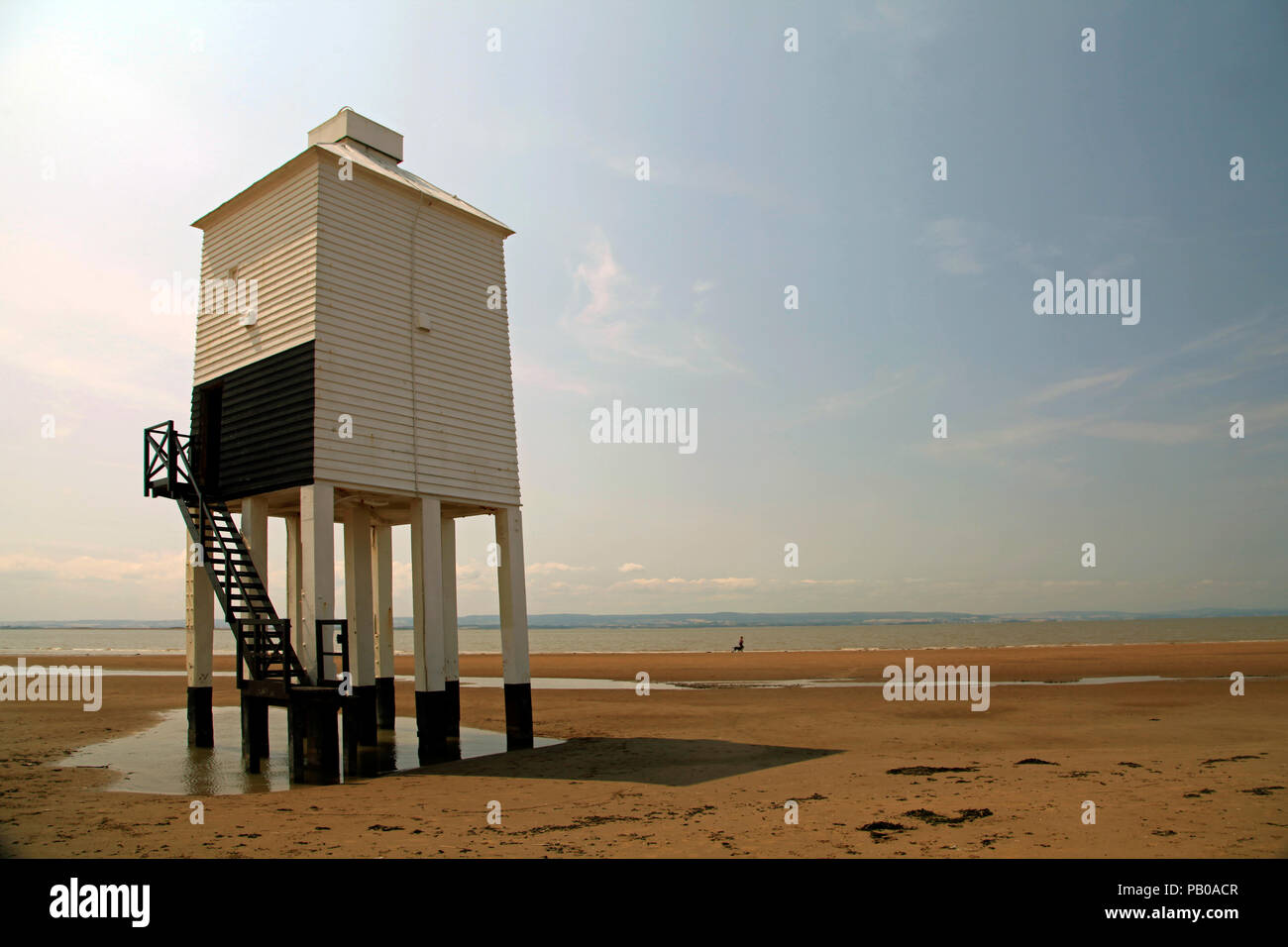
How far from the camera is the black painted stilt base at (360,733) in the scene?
14711 mm

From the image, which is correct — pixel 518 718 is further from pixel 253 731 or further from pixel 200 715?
pixel 200 715

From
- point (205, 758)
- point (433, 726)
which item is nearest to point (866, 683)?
point (433, 726)

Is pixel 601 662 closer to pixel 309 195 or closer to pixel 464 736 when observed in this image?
pixel 464 736

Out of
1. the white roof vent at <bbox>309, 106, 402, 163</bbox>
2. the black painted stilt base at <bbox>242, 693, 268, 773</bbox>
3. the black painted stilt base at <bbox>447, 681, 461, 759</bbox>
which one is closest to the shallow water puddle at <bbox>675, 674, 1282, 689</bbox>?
the black painted stilt base at <bbox>447, 681, 461, 759</bbox>

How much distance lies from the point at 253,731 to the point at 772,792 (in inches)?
388

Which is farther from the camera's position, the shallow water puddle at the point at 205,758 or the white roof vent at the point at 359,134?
the white roof vent at the point at 359,134

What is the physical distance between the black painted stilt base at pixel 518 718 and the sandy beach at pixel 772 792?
0.78 meters

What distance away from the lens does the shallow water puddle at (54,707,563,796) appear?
1317 cm

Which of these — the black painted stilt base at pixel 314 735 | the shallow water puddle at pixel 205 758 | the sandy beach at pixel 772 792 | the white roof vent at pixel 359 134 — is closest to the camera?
the sandy beach at pixel 772 792

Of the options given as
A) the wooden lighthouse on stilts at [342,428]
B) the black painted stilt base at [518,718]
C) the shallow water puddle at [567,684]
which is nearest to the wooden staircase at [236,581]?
the wooden lighthouse on stilts at [342,428]

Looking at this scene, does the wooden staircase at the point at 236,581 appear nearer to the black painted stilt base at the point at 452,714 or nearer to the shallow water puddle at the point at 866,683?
the black painted stilt base at the point at 452,714

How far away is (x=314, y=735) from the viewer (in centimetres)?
1353
